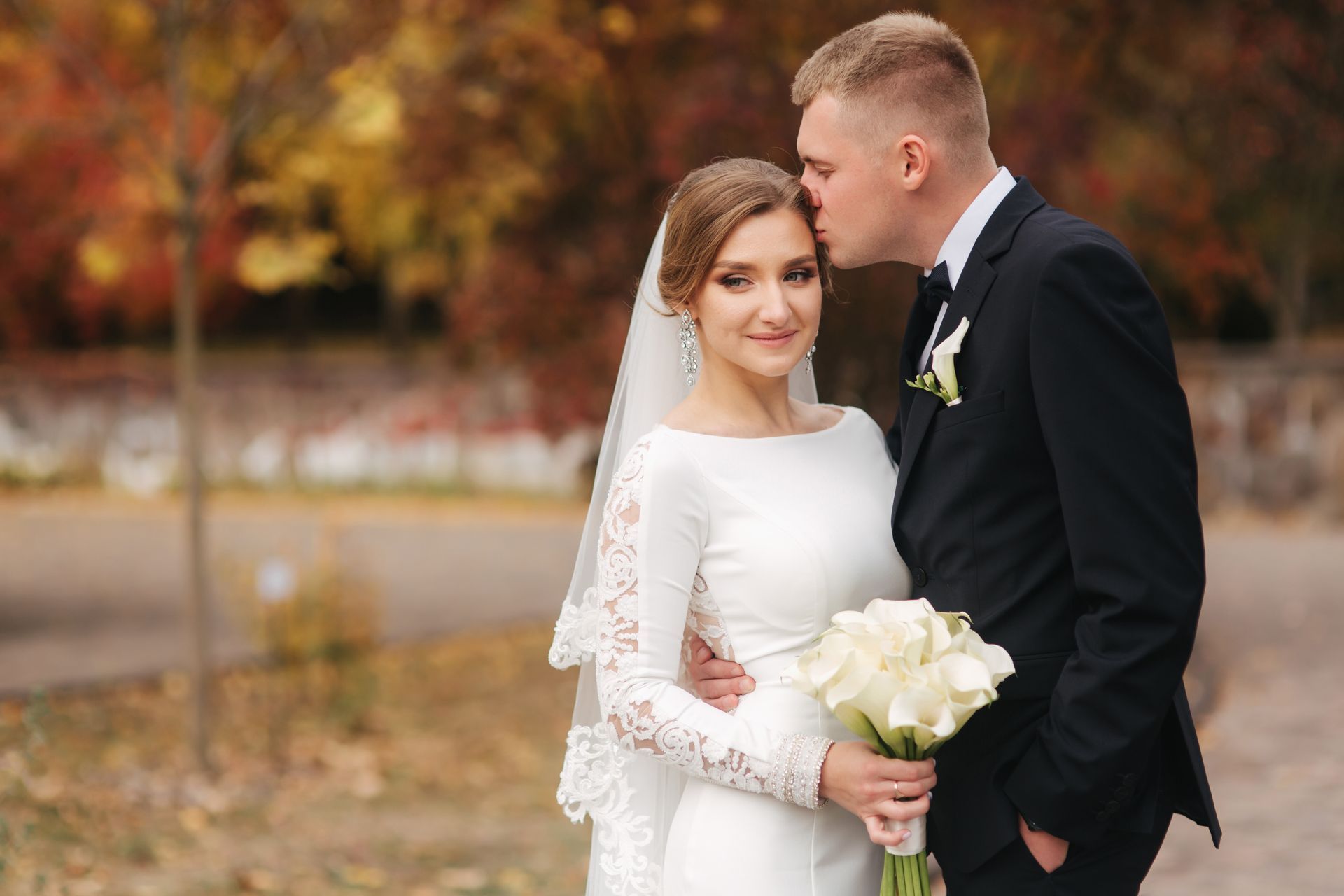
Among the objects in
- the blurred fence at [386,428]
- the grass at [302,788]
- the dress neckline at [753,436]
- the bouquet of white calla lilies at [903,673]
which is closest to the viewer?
the bouquet of white calla lilies at [903,673]

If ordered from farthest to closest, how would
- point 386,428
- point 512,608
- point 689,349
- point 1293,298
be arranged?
point 386,428 < point 1293,298 < point 512,608 < point 689,349

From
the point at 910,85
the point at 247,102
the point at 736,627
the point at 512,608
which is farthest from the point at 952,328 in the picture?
the point at 512,608

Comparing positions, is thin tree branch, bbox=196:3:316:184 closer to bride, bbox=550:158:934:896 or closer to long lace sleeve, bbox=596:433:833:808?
bride, bbox=550:158:934:896

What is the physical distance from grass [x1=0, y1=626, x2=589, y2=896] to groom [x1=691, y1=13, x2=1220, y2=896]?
2.80m

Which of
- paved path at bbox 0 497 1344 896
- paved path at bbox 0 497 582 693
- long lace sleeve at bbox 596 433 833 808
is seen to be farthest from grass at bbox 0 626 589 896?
long lace sleeve at bbox 596 433 833 808

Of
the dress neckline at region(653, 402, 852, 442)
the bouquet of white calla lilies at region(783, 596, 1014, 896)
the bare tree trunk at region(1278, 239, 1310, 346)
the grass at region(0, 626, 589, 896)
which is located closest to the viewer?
the bouquet of white calla lilies at region(783, 596, 1014, 896)

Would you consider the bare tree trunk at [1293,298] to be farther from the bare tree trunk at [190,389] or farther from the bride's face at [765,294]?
the bride's face at [765,294]

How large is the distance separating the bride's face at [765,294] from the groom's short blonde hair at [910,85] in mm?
266

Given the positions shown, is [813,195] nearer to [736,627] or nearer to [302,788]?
[736,627]

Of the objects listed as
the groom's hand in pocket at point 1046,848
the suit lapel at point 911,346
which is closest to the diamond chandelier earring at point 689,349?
the suit lapel at point 911,346

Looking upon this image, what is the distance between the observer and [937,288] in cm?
264

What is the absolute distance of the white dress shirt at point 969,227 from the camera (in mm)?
2602

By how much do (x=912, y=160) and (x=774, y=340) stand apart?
1.46 feet

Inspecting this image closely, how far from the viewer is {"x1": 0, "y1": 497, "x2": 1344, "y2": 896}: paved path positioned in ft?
20.0
